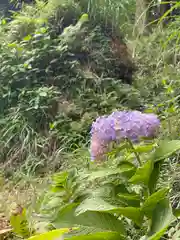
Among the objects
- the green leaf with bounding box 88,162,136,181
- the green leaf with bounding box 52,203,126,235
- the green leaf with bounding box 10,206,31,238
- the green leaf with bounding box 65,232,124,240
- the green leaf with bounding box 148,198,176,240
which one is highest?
the green leaf with bounding box 88,162,136,181

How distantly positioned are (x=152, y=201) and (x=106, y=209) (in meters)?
0.19

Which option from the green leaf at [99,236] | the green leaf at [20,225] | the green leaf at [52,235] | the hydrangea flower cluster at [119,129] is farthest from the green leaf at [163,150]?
the green leaf at [20,225]

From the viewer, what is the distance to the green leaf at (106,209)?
1.82 metres

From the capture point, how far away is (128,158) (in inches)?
90.6

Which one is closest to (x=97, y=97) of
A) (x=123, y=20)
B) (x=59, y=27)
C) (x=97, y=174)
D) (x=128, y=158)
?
(x=59, y=27)

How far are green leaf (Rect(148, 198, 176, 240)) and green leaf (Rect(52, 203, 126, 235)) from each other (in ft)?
0.59

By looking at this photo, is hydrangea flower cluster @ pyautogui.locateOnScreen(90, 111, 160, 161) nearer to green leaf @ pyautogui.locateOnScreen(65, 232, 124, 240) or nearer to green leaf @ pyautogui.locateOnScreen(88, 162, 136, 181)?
green leaf @ pyautogui.locateOnScreen(88, 162, 136, 181)

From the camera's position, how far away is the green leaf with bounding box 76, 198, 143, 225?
182 centimetres

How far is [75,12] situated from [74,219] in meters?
3.69

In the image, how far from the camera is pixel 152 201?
5.99ft

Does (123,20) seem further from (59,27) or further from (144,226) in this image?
(144,226)

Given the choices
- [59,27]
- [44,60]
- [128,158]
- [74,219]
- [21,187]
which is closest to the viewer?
[74,219]

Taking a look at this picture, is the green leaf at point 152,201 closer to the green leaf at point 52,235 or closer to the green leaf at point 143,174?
the green leaf at point 143,174

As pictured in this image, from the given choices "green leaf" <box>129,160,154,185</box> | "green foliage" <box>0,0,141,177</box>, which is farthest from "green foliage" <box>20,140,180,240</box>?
"green foliage" <box>0,0,141,177</box>
